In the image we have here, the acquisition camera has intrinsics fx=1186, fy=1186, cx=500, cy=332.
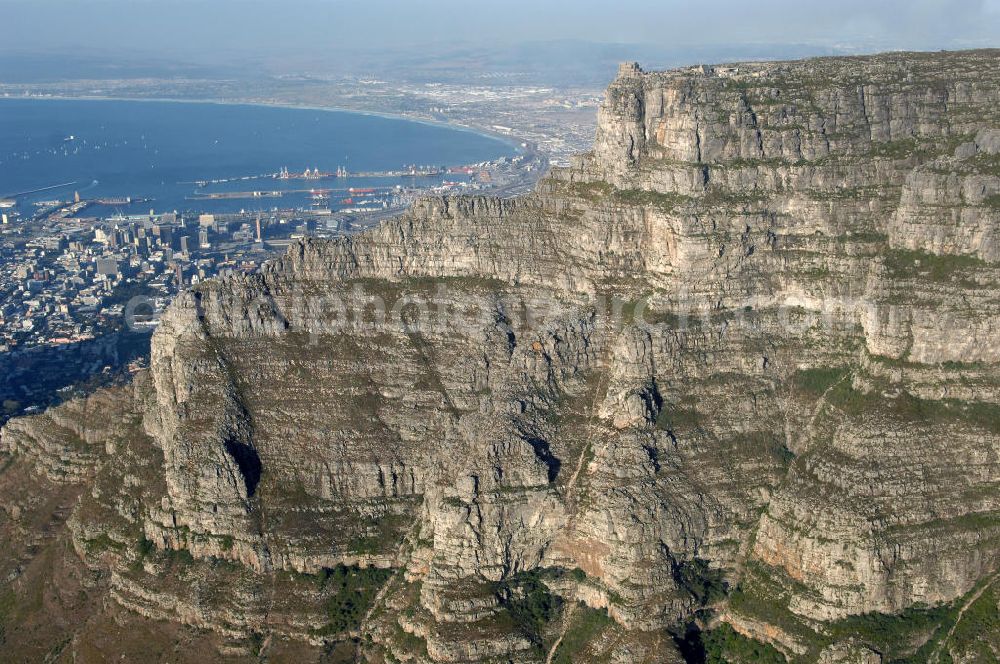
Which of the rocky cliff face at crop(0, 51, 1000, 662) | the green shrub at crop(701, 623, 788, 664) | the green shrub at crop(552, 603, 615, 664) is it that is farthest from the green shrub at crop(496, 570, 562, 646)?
the green shrub at crop(701, 623, 788, 664)

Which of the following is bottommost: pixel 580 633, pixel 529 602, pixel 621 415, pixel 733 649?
pixel 733 649

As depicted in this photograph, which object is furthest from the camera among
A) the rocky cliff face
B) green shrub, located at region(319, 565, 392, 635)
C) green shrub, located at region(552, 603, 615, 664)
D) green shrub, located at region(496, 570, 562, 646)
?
green shrub, located at region(319, 565, 392, 635)

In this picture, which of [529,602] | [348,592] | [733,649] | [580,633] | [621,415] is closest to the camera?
[733,649]

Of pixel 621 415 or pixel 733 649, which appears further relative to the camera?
pixel 621 415

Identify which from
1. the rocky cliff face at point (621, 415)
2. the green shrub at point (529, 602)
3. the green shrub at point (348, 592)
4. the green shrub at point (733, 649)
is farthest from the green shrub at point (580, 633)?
the green shrub at point (348, 592)

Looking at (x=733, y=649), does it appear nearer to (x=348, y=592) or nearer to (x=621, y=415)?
(x=621, y=415)

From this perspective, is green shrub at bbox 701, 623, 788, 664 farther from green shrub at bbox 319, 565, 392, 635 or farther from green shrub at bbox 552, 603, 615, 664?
green shrub at bbox 319, 565, 392, 635

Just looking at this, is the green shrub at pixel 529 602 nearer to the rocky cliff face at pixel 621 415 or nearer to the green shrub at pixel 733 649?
the rocky cliff face at pixel 621 415

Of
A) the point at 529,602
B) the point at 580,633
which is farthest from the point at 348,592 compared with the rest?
the point at 580,633

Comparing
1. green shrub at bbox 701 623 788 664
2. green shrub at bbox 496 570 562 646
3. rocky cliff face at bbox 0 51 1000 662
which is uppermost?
rocky cliff face at bbox 0 51 1000 662
